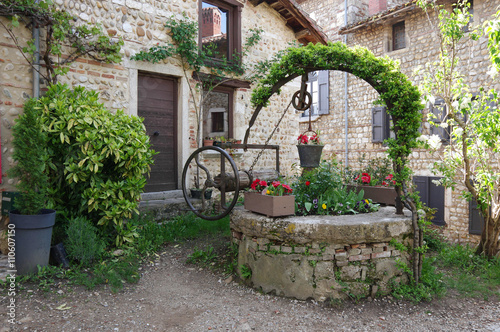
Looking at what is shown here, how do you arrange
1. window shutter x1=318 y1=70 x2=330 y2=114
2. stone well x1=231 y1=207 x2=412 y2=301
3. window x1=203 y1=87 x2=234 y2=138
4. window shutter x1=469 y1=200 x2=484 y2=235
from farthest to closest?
window shutter x1=318 y1=70 x2=330 y2=114
window shutter x1=469 y1=200 x2=484 y2=235
window x1=203 y1=87 x2=234 y2=138
stone well x1=231 y1=207 x2=412 y2=301

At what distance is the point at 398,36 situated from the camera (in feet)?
34.0

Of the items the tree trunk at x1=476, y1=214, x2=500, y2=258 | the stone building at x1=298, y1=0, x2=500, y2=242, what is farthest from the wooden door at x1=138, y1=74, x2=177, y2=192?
the stone building at x1=298, y1=0, x2=500, y2=242

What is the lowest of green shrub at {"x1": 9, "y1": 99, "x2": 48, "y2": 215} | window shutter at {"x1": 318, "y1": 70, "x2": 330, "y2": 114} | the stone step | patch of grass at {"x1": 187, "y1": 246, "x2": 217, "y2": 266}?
patch of grass at {"x1": 187, "y1": 246, "x2": 217, "y2": 266}

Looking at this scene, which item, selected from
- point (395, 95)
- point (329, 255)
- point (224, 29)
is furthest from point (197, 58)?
point (329, 255)

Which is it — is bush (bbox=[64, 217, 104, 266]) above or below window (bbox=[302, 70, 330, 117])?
below

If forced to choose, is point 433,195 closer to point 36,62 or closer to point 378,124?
point 378,124

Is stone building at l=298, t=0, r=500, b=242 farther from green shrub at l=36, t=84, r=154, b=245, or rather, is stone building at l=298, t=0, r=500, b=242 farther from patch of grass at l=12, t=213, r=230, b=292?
green shrub at l=36, t=84, r=154, b=245

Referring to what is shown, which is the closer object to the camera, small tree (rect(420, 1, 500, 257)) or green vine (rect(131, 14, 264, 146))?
small tree (rect(420, 1, 500, 257))

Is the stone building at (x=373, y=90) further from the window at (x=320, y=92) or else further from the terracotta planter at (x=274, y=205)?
the terracotta planter at (x=274, y=205)

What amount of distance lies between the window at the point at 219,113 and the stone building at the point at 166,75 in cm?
2

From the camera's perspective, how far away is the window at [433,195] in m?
9.27

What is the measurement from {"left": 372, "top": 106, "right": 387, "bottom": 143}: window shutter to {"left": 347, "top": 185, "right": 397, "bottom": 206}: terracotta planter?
6301 millimetres

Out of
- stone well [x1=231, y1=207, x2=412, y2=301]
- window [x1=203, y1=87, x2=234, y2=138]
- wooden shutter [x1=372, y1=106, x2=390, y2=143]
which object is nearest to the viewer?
stone well [x1=231, y1=207, x2=412, y2=301]

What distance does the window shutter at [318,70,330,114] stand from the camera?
12070 mm
